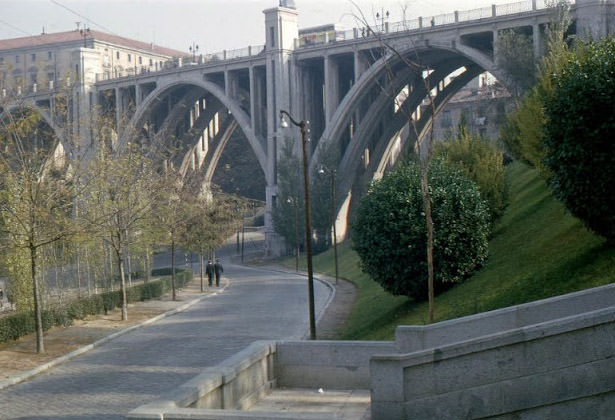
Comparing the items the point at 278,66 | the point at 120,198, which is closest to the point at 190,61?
the point at 278,66

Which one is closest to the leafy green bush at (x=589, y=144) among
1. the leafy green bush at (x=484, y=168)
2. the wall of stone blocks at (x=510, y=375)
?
the wall of stone blocks at (x=510, y=375)

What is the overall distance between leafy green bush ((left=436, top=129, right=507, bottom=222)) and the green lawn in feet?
3.44

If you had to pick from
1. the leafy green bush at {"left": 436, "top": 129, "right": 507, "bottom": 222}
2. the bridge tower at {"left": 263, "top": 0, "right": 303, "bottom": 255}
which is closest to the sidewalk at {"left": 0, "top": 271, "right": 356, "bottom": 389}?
the leafy green bush at {"left": 436, "top": 129, "right": 507, "bottom": 222}

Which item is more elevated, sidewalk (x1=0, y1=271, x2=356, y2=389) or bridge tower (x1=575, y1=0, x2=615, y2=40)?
bridge tower (x1=575, y1=0, x2=615, y2=40)

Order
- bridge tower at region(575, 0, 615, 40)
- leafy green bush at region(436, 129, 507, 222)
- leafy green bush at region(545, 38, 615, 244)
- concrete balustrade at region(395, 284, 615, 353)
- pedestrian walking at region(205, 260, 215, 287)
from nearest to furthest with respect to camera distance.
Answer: concrete balustrade at region(395, 284, 615, 353) < leafy green bush at region(545, 38, 615, 244) < leafy green bush at region(436, 129, 507, 222) < bridge tower at region(575, 0, 615, 40) < pedestrian walking at region(205, 260, 215, 287)

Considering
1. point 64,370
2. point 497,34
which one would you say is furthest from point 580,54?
point 497,34

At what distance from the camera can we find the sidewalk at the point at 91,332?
21.7m

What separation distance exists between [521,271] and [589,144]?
20.6 feet

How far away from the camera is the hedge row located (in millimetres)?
25516

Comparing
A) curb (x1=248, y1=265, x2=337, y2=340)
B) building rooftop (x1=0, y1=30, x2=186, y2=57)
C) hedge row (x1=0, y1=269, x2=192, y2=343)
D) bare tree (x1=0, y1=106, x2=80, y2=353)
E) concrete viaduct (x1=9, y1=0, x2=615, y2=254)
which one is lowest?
curb (x1=248, y1=265, x2=337, y2=340)

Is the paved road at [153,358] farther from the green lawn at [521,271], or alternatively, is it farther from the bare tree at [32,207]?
the green lawn at [521,271]

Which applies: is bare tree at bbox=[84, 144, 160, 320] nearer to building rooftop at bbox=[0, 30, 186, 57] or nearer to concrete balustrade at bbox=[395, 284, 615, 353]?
concrete balustrade at bbox=[395, 284, 615, 353]

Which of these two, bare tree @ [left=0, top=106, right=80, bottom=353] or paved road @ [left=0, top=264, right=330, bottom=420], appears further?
bare tree @ [left=0, top=106, right=80, bottom=353]

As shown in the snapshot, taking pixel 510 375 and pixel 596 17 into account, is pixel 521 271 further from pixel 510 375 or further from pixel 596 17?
pixel 596 17
